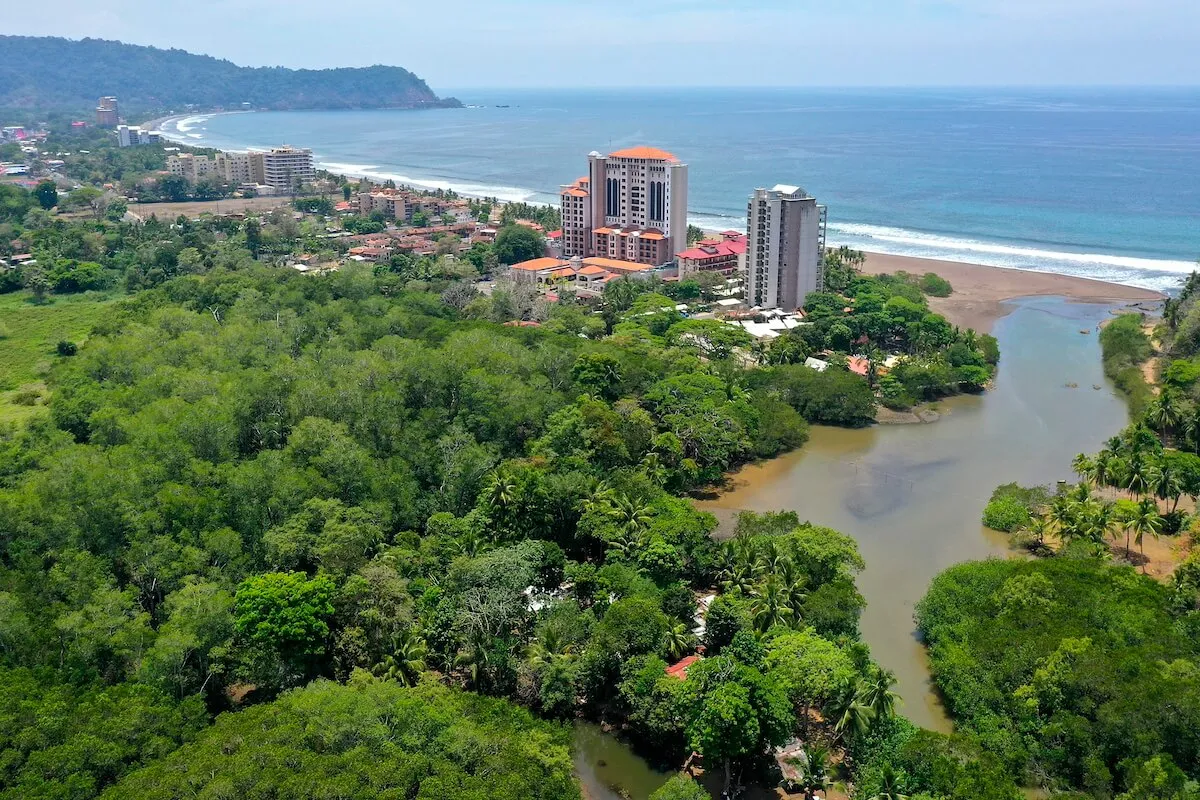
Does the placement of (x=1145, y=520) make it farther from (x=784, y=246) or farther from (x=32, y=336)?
(x=32, y=336)

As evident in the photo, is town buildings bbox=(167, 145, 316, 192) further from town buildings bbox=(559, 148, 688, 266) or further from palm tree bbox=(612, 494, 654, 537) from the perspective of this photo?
palm tree bbox=(612, 494, 654, 537)

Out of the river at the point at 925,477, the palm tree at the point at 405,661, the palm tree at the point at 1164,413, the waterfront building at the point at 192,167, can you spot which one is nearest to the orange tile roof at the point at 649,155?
the river at the point at 925,477

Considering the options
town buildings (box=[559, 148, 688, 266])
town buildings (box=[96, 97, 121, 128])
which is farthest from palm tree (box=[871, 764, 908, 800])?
town buildings (box=[96, 97, 121, 128])

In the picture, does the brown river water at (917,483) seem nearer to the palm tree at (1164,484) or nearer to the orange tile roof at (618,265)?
the palm tree at (1164,484)

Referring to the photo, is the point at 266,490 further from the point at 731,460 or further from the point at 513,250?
the point at 513,250

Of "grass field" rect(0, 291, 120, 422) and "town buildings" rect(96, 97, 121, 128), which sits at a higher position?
"town buildings" rect(96, 97, 121, 128)

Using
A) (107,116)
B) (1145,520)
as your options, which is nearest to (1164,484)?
(1145,520)

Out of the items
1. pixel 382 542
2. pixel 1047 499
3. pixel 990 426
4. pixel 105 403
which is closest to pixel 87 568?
pixel 382 542
